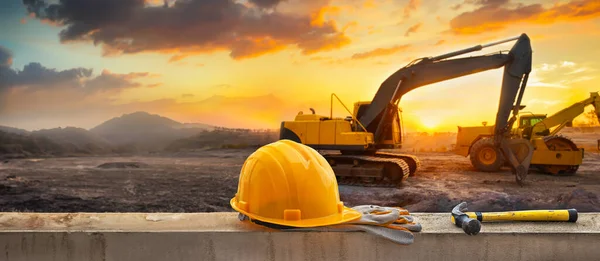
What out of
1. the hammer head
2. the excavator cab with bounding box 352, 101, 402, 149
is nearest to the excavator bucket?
the excavator cab with bounding box 352, 101, 402, 149

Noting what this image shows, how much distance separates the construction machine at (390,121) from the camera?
11984mm

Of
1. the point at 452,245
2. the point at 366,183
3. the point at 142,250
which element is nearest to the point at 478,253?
the point at 452,245

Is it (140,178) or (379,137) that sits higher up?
(379,137)

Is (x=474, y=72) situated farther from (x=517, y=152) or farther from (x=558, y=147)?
(x=558, y=147)

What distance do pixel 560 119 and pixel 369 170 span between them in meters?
7.55

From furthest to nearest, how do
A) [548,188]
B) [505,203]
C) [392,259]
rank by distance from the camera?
[548,188] → [505,203] → [392,259]

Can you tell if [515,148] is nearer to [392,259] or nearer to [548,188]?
[548,188]

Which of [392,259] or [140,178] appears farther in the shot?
[140,178]

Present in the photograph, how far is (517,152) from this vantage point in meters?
13.0

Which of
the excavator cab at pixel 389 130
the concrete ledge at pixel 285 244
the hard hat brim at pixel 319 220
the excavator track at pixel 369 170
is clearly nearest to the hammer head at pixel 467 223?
the concrete ledge at pixel 285 244

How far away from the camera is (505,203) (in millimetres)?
9227

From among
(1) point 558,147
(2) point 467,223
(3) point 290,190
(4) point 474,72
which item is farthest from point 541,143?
(3) point 290,190

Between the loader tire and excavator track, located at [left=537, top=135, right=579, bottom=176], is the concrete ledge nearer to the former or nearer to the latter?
the loader tire

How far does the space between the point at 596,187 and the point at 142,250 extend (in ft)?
42.6
